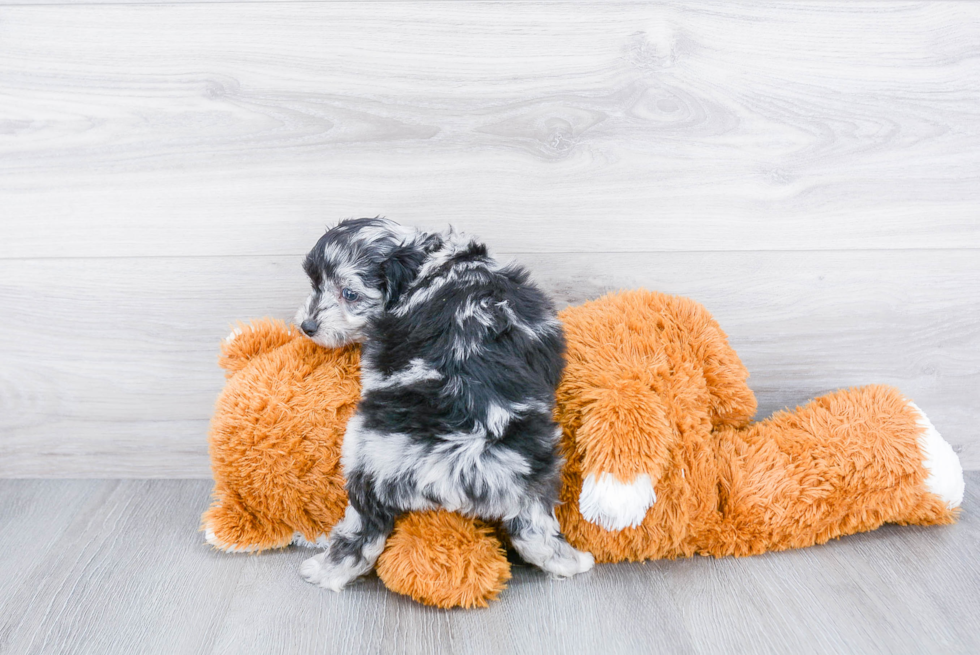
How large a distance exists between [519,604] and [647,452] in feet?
1.04

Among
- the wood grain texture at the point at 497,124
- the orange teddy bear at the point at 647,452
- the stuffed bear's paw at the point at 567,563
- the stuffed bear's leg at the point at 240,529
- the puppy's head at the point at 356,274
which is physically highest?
the wood grain texture at the point at 497,124

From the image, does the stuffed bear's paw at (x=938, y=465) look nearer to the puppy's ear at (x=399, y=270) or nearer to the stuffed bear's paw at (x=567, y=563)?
the stuffed bear's paw at (x=567, y=563)

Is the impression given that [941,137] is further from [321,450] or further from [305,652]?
[305,652]

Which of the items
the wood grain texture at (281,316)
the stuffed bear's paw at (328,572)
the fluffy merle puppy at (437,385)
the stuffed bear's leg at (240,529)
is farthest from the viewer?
the wood grain texture at (281,316)

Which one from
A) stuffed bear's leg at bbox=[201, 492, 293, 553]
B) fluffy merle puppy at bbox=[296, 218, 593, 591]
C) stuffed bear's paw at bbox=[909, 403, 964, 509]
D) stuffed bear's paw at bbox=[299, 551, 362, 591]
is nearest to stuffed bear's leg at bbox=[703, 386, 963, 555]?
stuffed bear's paw at bbox=[909, 403, 964, 509]

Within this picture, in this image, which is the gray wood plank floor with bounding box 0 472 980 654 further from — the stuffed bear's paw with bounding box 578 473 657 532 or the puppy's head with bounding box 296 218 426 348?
the puppy's head with bounding box 296 218 426 348

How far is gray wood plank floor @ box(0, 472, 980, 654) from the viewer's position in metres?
1.06

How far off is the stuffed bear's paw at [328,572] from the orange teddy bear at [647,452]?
65mm

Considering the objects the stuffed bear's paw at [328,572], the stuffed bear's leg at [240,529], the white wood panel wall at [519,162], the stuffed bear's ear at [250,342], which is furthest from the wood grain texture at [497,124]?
the stuffed bear's paw at [328,572]

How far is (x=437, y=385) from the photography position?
3.48 ft

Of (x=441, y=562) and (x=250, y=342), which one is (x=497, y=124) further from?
(x=441, y=562)

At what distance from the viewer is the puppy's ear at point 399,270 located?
1.13 m

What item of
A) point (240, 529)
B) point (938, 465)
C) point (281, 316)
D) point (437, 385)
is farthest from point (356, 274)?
point (938, 465)

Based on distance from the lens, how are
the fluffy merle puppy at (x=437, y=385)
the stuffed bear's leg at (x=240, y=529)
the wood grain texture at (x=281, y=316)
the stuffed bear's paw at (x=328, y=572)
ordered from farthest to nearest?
the wood grain texture at (x=281, y=316) → the stuffed bear's leg at (x=240, y=529) → the stuffed bear's paw at (x=328, y=572) → the fluffy merle puppy at (x=437, y=385)
